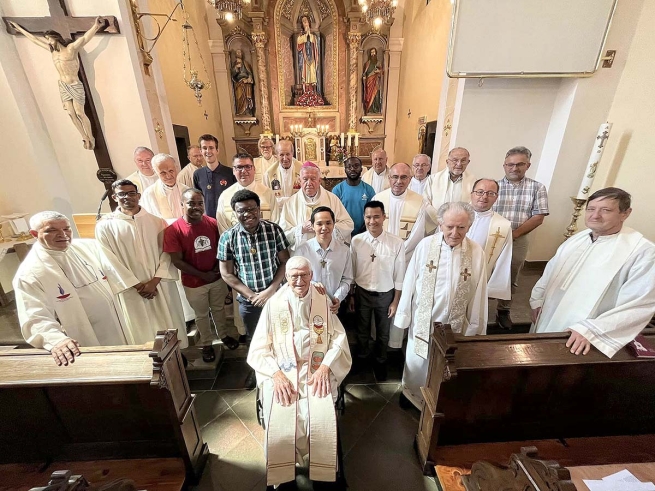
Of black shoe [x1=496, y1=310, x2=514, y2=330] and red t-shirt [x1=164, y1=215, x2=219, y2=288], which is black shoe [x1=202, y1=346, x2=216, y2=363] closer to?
red t-shirt [x1=164, y1=215, x2=219, y2=288]

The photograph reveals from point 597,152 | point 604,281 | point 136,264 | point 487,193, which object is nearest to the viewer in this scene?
point 604,281

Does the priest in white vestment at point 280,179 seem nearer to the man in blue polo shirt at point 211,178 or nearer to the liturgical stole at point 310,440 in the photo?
the man in blue polo shirt at point 211,178

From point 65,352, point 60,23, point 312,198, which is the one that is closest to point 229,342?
point 65,352

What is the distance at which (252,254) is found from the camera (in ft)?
9.34

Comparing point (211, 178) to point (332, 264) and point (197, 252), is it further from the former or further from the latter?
point (332, 264)

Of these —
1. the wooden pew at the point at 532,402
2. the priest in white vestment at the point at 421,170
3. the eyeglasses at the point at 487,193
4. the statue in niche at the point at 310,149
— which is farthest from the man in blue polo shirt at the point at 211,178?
the statue in niche at the point at 310,149

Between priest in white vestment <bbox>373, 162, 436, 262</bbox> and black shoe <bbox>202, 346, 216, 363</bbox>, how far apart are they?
2635mm

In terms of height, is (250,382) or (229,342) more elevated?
(229,342)

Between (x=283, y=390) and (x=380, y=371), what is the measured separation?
1585mm

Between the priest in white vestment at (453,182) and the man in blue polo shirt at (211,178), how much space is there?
3158 millimetres

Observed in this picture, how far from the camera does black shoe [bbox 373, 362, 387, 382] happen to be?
3.40 m

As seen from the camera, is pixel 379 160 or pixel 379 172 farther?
pixel 379 172

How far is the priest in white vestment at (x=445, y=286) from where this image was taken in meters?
2.61

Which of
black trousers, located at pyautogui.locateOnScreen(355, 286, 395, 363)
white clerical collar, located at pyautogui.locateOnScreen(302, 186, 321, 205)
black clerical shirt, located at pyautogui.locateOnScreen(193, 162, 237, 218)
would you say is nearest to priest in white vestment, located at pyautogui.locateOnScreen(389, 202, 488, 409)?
black trousers, located at pyautogui.locateOnScreen(355, 286, 395, 363)
